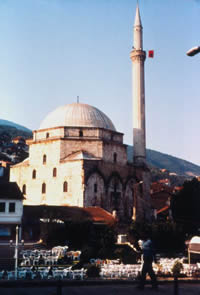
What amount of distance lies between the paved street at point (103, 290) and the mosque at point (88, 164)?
79.3 feet

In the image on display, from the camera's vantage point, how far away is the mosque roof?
3791cm

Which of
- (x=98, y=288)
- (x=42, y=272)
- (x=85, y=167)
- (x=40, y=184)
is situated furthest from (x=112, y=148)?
(x=98, y=288)

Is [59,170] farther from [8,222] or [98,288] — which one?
[98,288]

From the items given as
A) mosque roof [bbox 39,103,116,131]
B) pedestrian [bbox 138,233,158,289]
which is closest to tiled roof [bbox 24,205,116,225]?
mosque roof [bbox 39,103,116,131]

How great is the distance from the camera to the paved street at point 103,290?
8141mm

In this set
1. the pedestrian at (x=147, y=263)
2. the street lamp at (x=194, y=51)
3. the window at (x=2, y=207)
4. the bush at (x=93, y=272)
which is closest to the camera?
the street lamp at (x=194, y=51)

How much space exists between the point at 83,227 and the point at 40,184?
1347 cm

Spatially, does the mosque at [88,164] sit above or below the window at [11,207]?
above

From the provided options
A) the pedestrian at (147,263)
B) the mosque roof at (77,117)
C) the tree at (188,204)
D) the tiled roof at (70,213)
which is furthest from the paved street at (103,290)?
the mosque roof at (77,117)

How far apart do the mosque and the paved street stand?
79.3 ft

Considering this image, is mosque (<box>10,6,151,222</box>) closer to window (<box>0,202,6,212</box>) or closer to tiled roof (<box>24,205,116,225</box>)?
tiled roof (<box>24,205,116,225</box>)

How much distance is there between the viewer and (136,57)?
39562 millimetres

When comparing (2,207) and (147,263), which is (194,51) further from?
(2,207)

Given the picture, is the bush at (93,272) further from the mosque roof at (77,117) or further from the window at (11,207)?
the mosque roof at (77,117)
